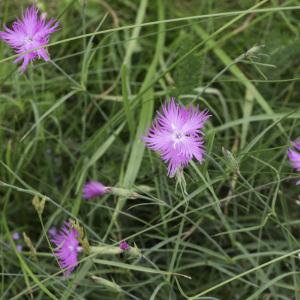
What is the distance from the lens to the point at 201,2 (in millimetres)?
1616

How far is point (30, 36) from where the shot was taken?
103 centimetres

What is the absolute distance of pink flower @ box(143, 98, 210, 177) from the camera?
89 centimetres

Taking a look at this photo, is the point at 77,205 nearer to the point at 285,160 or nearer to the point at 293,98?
the point at 285,160

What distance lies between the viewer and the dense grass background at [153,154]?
1118mm

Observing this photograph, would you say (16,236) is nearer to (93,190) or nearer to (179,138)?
(93,190)

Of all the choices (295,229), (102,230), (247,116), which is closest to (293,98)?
(247,116)

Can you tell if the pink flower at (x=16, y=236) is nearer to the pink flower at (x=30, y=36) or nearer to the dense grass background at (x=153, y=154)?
the dense grass background at (x=153, y=154)

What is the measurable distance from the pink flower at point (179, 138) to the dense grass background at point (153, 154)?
118mm

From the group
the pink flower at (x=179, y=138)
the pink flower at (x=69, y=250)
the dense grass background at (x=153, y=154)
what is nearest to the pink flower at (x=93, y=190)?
the dense grass background at (x=153, y=154)

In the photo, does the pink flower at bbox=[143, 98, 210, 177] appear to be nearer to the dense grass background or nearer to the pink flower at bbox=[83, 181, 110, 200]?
the dense grass background

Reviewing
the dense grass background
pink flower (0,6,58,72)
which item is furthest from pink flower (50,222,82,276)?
pink flower (0,6,58,72)

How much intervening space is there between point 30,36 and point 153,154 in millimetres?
376

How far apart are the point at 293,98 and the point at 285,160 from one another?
298 millimetres

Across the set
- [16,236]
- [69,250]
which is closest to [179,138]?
[69,250]
